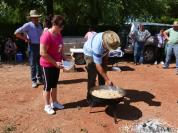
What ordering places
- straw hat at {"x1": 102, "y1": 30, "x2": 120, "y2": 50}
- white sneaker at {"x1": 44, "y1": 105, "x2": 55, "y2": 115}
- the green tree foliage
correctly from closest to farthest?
straw hat at {"x1": 102, "y1": 30, "x2": 120, "y2": 50} → white sneaker at {"x1": 44, "y1": 105, "x2": 55, "y2": 115} → the green tree foliage

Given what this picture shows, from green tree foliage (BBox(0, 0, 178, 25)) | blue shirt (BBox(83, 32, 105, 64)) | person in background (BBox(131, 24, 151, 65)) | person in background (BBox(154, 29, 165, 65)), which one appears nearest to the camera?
blue shirt (BBox(83, 32, 105, 64))

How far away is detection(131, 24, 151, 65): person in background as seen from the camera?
1669 cm

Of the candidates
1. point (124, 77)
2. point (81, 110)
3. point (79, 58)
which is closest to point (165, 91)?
point (124, 77)

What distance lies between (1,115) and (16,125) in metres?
0.74

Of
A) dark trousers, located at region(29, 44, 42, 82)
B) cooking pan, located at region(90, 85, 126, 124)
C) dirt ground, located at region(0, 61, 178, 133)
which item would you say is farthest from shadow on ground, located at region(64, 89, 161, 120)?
dark trousers, located at region(29, 44, 42, 82)

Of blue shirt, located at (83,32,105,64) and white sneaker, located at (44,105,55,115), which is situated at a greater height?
blue shirt, located at (83,32,105,64)

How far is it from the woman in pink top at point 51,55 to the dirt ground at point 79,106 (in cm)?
50

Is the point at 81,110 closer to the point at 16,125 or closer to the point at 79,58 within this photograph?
the point at 16,125

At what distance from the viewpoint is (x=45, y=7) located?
21750mm

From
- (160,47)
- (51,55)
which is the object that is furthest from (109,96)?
(160,47)

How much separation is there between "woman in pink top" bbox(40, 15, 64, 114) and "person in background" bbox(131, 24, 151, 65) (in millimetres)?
8537

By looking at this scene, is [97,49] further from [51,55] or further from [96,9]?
[96,9]

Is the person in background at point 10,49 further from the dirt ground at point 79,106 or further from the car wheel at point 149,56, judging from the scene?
the car wheel at point 149,56

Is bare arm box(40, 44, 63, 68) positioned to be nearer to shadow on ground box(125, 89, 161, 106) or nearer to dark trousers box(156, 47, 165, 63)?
shadow on ground box(125, 89, 161, 106)
